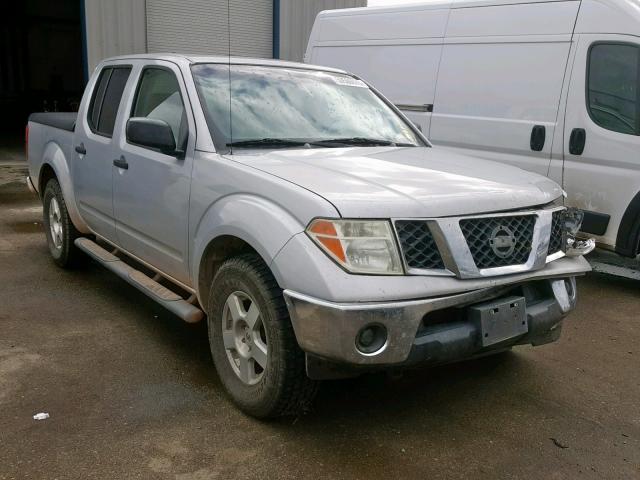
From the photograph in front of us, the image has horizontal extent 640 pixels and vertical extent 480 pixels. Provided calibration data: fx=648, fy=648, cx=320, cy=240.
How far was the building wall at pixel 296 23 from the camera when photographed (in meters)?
14.6

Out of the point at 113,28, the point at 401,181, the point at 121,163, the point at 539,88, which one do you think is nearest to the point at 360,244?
the point at 401,181

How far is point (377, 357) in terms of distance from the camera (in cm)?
264

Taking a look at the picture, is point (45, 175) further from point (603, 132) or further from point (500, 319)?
point (603, 132)

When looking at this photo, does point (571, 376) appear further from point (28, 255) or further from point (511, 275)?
point (28, 255)

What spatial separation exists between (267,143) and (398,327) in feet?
4.80

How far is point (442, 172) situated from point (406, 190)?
0.46 metres

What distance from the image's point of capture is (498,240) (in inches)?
113

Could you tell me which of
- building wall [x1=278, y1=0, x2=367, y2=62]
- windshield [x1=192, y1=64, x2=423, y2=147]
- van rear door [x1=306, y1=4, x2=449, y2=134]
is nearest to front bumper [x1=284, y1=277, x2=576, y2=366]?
windshield [x1=192, y1=64, x2=423, y2=147]

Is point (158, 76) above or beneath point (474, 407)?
above

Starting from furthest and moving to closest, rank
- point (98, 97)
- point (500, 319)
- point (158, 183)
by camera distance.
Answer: point (98, 97), point (158, 183), point (500, 319)

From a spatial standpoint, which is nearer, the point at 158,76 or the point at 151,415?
the point at 151,415

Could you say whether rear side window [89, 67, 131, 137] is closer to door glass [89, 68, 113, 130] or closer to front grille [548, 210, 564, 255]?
door glass [89, 68, 113, 130]

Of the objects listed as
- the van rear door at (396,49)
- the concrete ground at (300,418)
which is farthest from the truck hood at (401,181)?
the van rear door at (396,49)

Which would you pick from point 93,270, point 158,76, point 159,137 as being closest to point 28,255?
point 93,270
